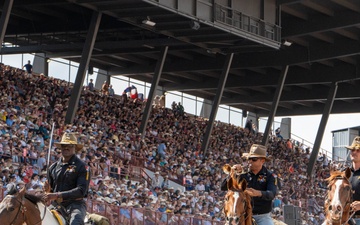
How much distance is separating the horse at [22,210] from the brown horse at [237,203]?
242 centimetres

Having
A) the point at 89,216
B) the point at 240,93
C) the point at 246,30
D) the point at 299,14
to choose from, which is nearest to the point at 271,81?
the point at 240,93

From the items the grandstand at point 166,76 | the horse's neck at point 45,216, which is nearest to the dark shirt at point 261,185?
the horse's neck at point 45,216

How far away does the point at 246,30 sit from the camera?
4031 centimetres

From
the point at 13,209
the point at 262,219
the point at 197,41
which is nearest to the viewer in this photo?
the point at 13,209

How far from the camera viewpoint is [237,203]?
12547 mm

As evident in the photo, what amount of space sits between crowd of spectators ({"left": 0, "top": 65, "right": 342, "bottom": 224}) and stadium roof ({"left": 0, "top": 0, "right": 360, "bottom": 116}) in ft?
9.10

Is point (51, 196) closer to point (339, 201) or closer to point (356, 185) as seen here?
point (339, 201)

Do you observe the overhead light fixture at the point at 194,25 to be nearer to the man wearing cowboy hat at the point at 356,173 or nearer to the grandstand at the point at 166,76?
the grandstand at the point at 166,76

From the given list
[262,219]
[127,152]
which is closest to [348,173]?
[262,219]

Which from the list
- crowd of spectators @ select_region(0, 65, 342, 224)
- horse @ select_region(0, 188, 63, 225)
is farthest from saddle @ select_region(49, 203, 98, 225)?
crowd of spectators @ select_region(0, 65, 342, 224)

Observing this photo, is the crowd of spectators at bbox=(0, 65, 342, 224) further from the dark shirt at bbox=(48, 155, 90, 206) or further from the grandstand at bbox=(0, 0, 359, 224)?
the dark shirt at bbox=(48, 155, 90, 206)

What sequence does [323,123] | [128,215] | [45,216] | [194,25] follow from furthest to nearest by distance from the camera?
[323,123] < [194,25] < [128,215] < [45,216]

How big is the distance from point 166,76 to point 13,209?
154 ft

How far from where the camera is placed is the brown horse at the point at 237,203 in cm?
1248
